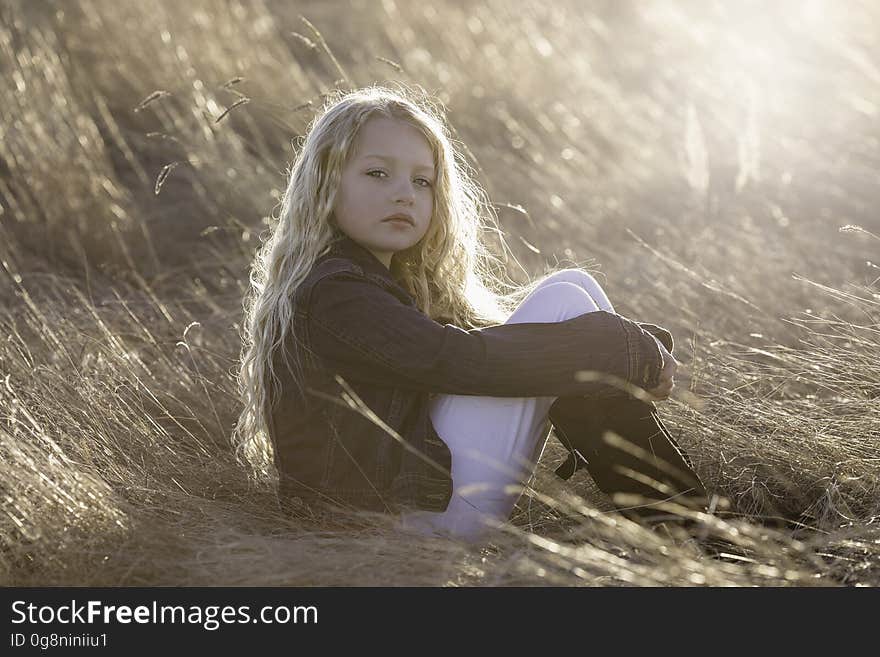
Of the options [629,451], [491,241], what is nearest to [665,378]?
[629,451]

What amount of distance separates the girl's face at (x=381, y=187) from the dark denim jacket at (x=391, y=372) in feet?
0.23

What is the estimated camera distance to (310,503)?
2182 millimetres

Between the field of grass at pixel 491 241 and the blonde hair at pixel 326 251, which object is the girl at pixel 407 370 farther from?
the field of grass at pixel 491 241

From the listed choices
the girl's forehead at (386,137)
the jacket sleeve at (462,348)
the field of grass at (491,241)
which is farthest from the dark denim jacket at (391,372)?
the girl's forehead at (386,137)

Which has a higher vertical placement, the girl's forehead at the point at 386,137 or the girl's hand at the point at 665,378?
the girl's forehead at the point at 386,137

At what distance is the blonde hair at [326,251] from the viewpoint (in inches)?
86.7

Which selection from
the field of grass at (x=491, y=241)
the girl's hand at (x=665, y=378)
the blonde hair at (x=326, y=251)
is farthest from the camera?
the blonde hair at (x=326, y=251)

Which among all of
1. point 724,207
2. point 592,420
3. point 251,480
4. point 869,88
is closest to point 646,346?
point 592,420

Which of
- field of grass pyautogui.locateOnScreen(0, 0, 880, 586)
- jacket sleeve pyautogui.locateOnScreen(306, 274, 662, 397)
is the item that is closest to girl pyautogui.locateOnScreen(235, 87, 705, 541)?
jacket sleeve pyautogui.locateOnScreen(306, 274, 662, 397)

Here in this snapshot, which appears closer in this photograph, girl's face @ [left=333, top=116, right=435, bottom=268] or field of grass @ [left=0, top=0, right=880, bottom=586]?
field of grass @ [left=0, top=0, right=880, bottom=586]

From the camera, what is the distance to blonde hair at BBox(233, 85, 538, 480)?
2203 millimetres

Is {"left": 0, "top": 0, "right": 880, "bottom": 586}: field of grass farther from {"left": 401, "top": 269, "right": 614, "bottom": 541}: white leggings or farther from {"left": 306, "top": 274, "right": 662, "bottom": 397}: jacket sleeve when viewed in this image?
{"left": 306, "top": 274, "right": 662, "bottom": 397}: jacket sleeve
